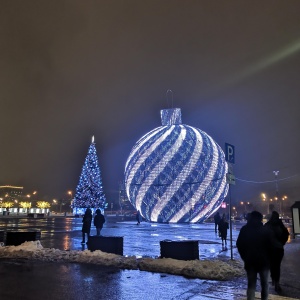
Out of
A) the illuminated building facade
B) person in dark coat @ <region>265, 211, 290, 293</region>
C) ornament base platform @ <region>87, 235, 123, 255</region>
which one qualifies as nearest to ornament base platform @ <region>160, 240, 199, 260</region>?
ornament base platform @ <region>87, 235, 123, 255</region>

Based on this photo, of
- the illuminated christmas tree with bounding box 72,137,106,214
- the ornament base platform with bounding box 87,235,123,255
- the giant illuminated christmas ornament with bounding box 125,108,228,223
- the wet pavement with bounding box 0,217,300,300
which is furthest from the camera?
the illuminated christmas tree with bounding box 72,137,106,214

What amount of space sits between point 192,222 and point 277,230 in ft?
98.7

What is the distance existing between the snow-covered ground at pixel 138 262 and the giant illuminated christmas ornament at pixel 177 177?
23741mm

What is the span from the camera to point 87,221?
15.5 meters

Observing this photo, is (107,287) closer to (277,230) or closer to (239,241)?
(239,241)

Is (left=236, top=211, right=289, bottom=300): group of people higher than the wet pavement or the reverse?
higher

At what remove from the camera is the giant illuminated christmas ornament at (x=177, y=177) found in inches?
1363

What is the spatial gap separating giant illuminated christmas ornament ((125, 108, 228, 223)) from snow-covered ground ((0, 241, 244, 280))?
23.7 meters

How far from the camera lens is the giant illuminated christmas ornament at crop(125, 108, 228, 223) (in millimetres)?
34625

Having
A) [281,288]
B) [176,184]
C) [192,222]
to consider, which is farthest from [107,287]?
[192,222]

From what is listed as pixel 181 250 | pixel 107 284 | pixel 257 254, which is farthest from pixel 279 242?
pixel 107 284

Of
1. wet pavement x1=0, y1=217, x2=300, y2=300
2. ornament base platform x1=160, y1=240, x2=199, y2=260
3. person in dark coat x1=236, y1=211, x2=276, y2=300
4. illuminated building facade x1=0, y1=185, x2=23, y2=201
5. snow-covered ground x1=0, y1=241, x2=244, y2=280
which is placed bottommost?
wet pavement x1=0, y1=217, x2=300, y2=300

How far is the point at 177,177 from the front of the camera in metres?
34.6

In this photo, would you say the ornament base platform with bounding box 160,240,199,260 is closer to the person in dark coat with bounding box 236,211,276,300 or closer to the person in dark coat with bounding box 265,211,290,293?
the person in dark coat with bounding box 265,211,290,293
